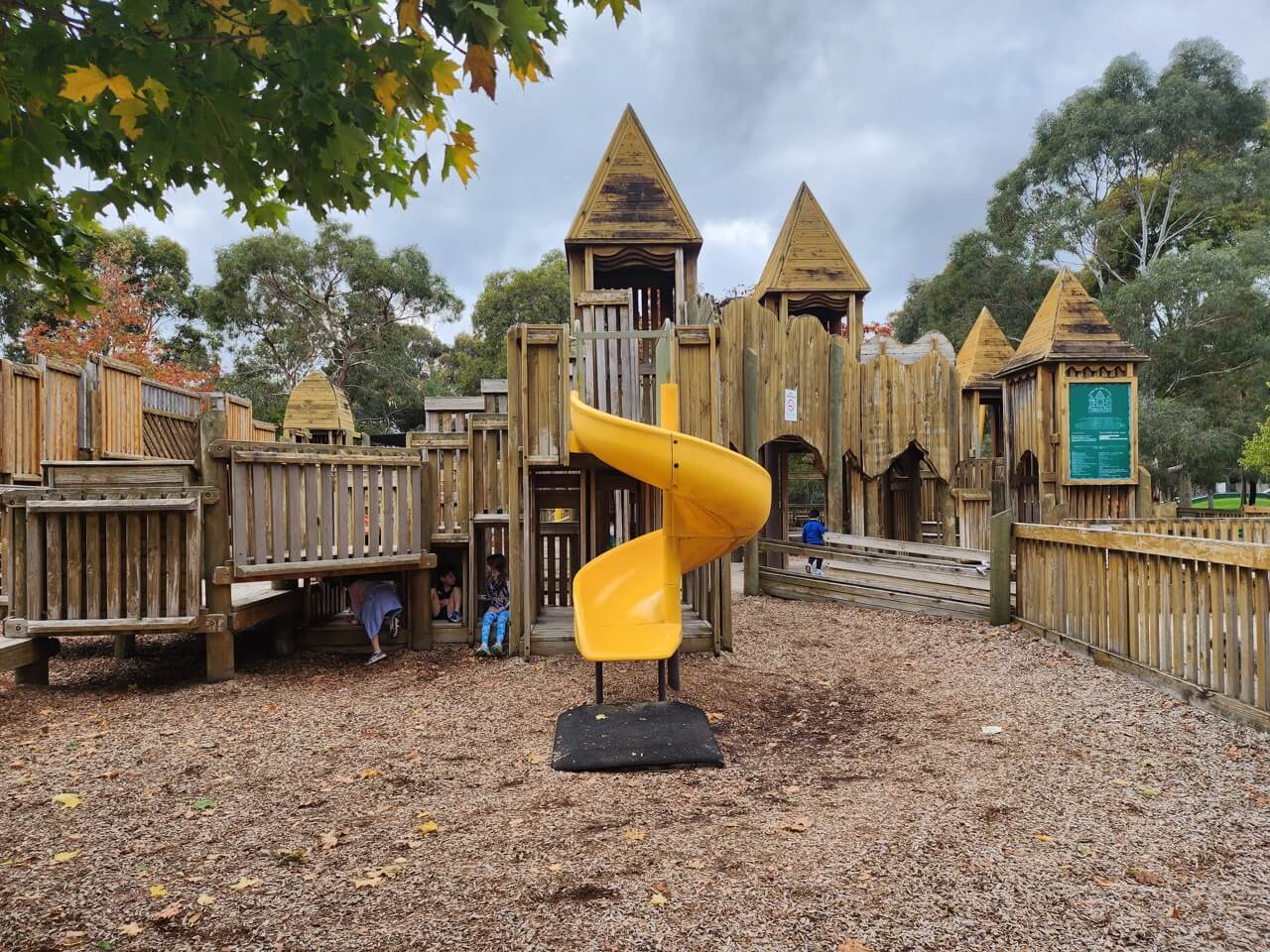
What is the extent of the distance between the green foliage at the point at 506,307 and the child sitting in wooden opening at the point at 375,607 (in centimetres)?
2725

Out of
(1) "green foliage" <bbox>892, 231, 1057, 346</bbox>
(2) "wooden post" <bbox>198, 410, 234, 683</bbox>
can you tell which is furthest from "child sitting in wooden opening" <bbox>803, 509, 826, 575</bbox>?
(1) "green foliage" <bbox>892, 231, 1057, 346</bbox>

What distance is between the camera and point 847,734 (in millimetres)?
5551

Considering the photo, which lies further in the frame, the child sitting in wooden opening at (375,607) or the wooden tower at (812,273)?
the wooden tower at (812,273)

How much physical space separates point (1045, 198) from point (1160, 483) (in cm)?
1561

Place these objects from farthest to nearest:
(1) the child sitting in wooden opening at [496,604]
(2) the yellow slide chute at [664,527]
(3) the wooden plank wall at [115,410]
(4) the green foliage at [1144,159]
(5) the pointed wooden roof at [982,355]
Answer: (4) the green foliage at [1144,159] < (5) the pointed wooden roof at [982,355] < (3) the wooden plank wall at [115,410] < (1) the child sitting in wooden opening at [496,604] < (2) the yellow slide chute at [664,527]

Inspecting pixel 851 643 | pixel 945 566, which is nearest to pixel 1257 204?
pixel 945 566

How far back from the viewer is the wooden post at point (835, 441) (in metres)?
13.5

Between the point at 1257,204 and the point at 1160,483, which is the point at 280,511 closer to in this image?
the point at 1160,483

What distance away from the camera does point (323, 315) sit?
35969 millimetres

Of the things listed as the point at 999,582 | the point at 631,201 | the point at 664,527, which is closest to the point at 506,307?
the point at 631,201

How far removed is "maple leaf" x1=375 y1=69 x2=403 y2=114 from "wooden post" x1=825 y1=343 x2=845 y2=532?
11430 mm

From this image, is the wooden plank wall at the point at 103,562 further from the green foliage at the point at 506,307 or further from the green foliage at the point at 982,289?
the green foliage at the point at 982,289

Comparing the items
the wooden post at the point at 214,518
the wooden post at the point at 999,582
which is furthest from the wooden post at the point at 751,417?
the wooden post at the point at 214,518

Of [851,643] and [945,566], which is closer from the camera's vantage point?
[851,643]
